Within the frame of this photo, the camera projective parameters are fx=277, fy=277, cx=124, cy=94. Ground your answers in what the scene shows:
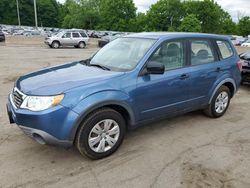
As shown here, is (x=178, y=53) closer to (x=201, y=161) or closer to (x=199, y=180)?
(x=201, y=161)

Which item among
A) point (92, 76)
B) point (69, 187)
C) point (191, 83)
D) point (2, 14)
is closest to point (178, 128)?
point (191, 83)

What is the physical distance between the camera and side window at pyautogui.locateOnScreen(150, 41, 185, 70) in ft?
13.9

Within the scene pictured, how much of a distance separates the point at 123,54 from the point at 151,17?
234 ft

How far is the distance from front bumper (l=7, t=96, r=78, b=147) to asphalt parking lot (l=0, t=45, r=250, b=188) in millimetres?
430

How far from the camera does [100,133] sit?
12.0 feet

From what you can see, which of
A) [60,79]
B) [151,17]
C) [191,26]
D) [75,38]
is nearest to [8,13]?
[151,17]

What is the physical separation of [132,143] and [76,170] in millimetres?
1092

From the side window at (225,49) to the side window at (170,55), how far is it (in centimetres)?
115

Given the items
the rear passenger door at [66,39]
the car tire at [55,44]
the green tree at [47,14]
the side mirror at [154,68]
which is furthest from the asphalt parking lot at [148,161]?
the green tree at [47,14]

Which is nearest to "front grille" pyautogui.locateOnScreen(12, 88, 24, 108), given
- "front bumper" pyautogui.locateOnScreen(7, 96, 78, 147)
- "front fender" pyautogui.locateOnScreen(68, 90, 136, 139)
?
"front bumper" pyautogui.locateOnScreen(7, 96, 78, 147)

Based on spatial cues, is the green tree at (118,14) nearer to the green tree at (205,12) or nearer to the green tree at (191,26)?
the green tree at (205,12)

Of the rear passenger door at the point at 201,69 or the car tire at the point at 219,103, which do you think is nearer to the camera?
the rear passenger door at the point at 201,69

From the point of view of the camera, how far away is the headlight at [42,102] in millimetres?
3266

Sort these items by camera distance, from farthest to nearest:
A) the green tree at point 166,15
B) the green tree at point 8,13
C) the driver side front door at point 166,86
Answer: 1. the green tree at point 8,13
2. the green tree at point 166,15
3. the driver side front door at point 166,86
